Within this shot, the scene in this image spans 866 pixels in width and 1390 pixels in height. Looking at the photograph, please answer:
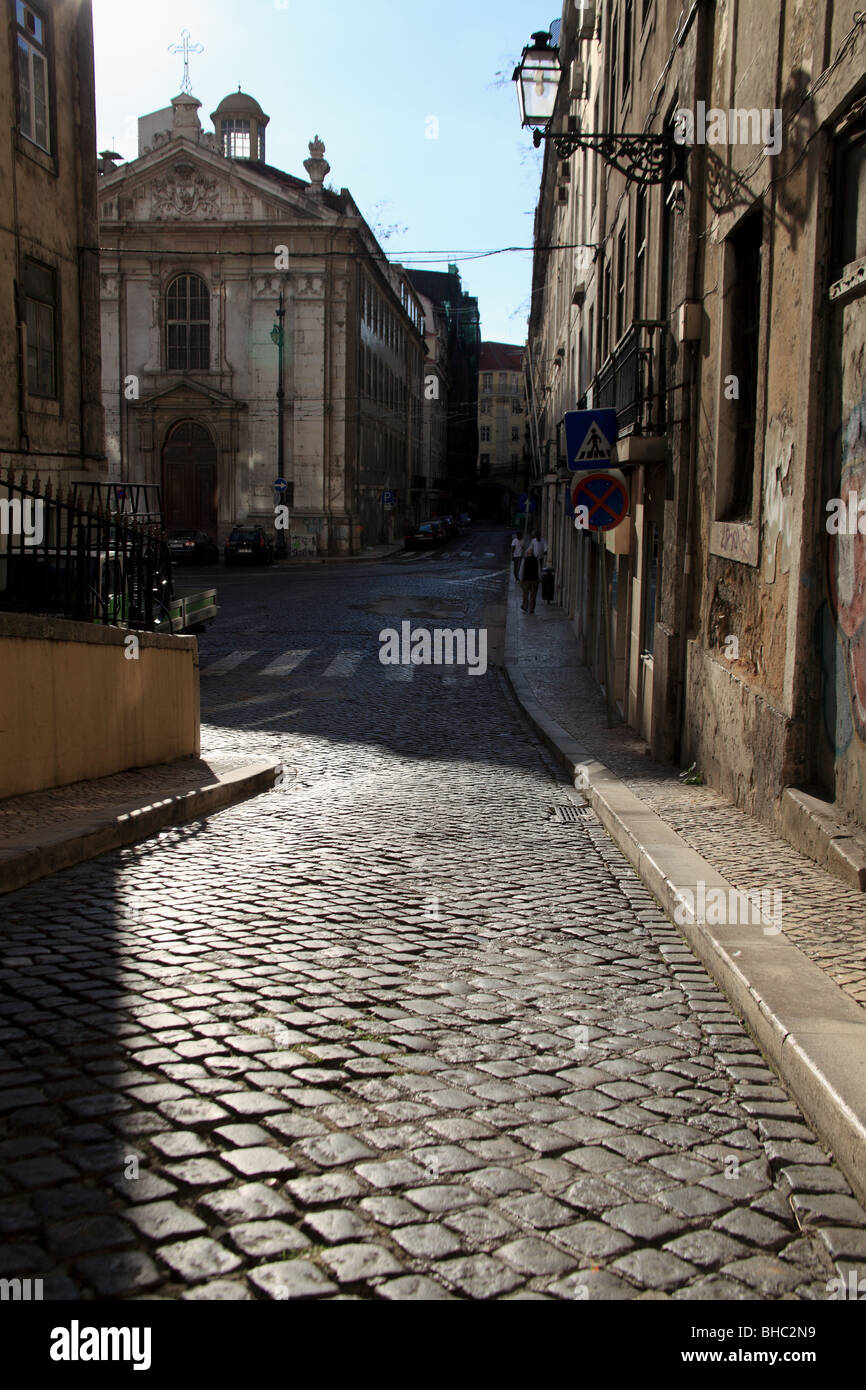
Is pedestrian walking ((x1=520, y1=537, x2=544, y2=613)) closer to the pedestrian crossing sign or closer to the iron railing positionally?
the iron railing

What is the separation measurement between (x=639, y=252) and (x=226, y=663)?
8256 millimetres

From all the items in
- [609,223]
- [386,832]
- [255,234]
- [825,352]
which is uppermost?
[255,234]

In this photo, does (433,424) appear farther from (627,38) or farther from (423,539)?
(627,38)

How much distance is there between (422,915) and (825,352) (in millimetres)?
3492

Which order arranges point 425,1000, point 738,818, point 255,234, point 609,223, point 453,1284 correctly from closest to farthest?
point 453,1284 → point 425,1000 → point 738,818 → point 609,223 → point 255,234

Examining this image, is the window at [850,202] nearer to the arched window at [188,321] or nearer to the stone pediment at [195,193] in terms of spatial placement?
the stone pediment at [195,193]

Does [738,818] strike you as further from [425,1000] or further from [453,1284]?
[453,1284]

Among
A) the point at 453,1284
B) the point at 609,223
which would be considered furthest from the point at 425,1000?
the point at 609,223

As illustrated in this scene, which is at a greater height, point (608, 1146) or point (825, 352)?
point (825, 352)

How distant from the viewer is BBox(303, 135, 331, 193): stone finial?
47.1m

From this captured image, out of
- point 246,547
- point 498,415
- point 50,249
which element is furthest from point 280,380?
point 498,415

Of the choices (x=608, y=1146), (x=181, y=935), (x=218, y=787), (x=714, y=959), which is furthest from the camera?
(x=218, y=787)

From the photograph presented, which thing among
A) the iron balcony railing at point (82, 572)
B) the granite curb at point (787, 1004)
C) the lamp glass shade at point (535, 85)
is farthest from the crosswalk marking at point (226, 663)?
the granite curb at point (787, 1004)

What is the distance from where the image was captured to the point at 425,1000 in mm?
4547
